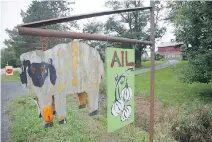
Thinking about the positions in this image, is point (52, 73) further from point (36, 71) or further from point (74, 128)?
point (74, 128)

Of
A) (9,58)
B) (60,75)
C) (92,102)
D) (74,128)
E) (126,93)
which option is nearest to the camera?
(60,75)

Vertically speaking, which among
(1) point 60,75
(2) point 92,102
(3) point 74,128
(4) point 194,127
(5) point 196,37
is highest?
(5) point 196,37

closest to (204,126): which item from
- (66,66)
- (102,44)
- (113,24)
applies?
(102,44)

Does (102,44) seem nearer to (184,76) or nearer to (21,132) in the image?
(21,132)

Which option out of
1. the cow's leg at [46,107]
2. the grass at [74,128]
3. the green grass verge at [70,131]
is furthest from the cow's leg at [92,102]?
the green grass verge at [70,131]

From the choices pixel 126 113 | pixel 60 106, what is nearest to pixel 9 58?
pixel 126 113

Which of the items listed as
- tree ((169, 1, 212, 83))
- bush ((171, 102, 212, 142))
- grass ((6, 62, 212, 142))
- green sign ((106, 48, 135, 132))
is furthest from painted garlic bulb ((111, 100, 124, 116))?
tree ((169, 1, 212, 83))

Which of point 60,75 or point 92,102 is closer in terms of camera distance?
point 60,75

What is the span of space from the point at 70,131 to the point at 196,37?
5.20 m

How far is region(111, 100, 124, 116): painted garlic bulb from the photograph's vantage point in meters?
1.90

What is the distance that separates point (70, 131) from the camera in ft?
12.0

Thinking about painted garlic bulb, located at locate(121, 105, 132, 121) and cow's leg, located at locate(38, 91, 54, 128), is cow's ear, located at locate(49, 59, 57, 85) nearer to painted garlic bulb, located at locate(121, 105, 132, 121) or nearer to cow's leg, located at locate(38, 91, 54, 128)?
cow's leg, located at locate(38, 91, 54, 128)

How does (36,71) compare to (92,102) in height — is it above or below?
above

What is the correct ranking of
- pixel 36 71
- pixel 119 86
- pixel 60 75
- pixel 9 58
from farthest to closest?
pixel 9 58 < pixel 119 86 < pixel 60 75 < pixel 36 71
